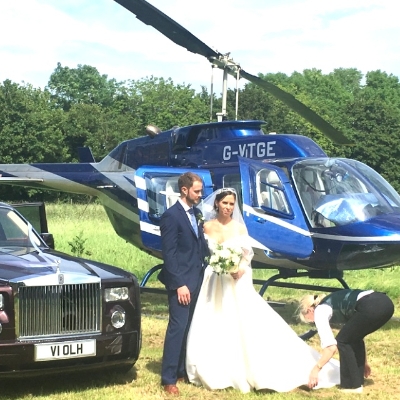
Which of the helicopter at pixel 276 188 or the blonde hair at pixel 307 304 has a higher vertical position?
the helicopter at pixel 276 188

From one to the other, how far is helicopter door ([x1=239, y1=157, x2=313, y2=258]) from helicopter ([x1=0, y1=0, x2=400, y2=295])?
0.01 m

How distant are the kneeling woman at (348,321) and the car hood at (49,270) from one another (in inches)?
66.7

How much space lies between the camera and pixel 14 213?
7.48 metres

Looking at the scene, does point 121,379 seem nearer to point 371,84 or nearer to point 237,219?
point 237,219

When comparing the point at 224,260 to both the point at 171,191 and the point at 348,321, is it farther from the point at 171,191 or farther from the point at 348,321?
the point at 171,191

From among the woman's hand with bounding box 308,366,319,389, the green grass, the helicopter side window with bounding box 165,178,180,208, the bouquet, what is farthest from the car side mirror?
the helicopter side window with bounding box 165,178,180,208

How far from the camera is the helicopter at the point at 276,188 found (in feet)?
29.1

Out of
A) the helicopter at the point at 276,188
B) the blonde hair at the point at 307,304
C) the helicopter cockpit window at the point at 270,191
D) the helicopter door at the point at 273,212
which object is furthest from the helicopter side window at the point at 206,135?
the blonde hair at the point at 307,304

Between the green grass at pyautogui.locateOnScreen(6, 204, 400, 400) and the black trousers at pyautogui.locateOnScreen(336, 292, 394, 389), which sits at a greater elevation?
the black trousers at pyautogui.locateOnScreen(336, 292, 394, 389)

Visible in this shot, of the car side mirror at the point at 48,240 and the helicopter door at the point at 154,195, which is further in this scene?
the helicopter door at the point at 154,195

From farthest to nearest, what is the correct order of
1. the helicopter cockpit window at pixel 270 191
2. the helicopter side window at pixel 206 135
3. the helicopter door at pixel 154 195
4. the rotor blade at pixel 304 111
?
the helicopter side window at pixel 206 135
the helicopter door at pixel 154 195
the rotor blade at pixel 304 111
the helicopter cockpit window at pixel 270 191

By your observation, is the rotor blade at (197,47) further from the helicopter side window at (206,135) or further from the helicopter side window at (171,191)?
the helicopter side window at (171,191)

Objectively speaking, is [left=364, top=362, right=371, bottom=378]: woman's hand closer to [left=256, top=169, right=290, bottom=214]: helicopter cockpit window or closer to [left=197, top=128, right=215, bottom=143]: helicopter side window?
[left=256, top=169, right=290, bottom=214]: helicopter cockpit window

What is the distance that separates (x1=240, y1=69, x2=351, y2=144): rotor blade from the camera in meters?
9.67
